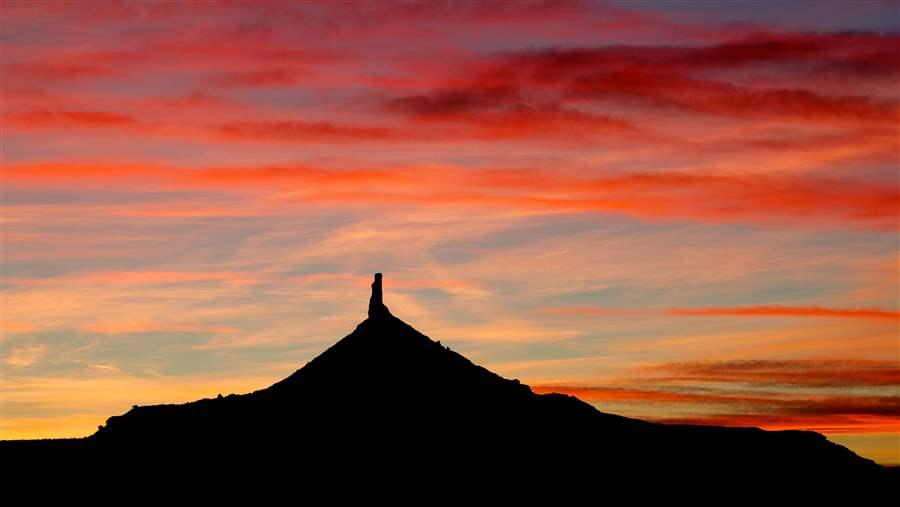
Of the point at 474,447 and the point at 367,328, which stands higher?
the point at 367,328

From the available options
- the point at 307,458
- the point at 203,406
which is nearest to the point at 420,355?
the point at 307,458

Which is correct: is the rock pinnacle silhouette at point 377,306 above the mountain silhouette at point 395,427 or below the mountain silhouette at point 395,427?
above

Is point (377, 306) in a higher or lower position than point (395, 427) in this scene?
higher

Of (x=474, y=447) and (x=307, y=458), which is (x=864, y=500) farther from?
(x=307, y=458)

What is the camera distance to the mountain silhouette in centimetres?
2469

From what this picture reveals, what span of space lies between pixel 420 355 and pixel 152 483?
5790 millimetres

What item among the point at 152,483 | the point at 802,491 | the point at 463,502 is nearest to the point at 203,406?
the point at 152,483

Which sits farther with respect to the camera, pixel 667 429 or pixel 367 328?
pixel 667 429

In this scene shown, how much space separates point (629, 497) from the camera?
1021 inches

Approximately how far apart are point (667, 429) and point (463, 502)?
5.43 meters

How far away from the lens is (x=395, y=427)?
80.8ft

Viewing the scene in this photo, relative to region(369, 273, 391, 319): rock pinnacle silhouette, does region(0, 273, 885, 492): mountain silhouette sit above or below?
below

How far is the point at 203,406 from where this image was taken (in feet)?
85.7

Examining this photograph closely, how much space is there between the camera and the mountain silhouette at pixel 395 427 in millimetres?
24688
